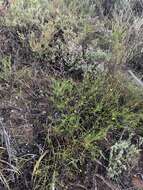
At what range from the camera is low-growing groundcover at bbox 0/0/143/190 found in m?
2.23

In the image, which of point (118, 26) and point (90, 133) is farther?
point (118, 26)

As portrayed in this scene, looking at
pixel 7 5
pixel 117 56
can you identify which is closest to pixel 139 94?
pixel 117 56

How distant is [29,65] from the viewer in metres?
2.82

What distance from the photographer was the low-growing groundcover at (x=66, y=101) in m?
2.23

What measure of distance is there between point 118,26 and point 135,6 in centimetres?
84

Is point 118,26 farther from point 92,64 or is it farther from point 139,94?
point 139,94

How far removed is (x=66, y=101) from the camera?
239cm

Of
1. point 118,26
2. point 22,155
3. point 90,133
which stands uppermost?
point 118,26

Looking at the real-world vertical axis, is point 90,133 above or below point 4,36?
below

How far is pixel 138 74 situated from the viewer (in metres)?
2.95

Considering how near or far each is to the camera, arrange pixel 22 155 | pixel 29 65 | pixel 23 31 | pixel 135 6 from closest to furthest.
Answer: pixel 22 155
pixel 29 65
pixel 23 31
pixel 135 6

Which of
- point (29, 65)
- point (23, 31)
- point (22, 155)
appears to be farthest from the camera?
point (23, 31)

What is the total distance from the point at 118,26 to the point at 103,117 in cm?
89

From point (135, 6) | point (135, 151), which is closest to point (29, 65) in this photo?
point (135, 151)
